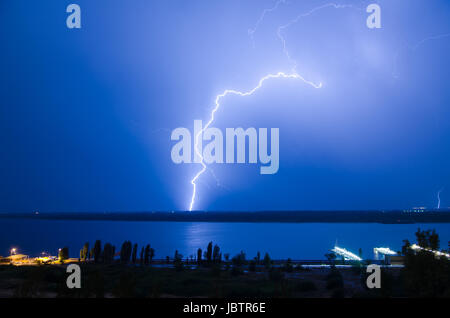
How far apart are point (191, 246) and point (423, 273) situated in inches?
1350

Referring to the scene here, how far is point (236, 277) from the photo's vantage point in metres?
15.2

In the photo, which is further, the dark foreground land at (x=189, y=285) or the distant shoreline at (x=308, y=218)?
the distant shoreline at (x=308, y=218)

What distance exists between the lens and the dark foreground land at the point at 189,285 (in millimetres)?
9584

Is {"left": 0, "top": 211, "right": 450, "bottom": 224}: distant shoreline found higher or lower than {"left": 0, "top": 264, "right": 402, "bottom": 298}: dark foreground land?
higher

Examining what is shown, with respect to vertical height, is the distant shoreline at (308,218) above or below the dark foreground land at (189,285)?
above

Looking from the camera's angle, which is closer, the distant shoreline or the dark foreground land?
the dark foreground land

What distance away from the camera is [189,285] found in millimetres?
12859

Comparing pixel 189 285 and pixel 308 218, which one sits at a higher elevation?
pixel 308 218

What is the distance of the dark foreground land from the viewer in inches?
377

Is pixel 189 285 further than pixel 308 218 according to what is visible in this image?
No
